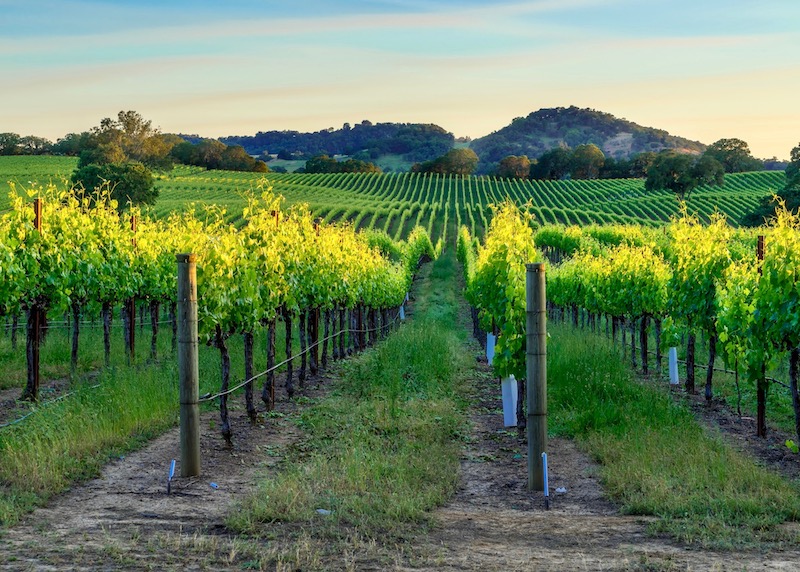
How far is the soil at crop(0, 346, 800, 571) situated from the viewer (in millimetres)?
6219

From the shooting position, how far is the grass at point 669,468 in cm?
721

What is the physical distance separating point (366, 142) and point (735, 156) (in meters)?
76.9

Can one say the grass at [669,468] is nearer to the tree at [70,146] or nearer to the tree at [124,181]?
the tree at [124,181]

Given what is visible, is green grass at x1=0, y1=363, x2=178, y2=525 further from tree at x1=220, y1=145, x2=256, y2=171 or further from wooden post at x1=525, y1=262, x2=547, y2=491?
tree at x1=220, y1=145, x2=256, y2=171

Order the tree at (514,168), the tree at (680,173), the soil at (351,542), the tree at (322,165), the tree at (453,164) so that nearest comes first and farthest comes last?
the soil at (351,542)
the tree at (680,173)
the tree at (514,168)
the tree at (322,165)
the tree at (453,164)

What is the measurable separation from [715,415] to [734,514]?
280 inches

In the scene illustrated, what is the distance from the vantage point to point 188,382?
8.98 m

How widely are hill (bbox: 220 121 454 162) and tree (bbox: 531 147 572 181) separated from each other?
146 ft

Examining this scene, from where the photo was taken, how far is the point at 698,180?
92250 mm

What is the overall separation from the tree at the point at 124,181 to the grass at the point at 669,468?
179ft

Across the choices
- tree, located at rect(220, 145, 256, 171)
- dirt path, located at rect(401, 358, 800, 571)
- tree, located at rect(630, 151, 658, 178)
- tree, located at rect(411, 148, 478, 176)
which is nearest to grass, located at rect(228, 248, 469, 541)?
dirt path, located at rect(401, 358, 800, 571)

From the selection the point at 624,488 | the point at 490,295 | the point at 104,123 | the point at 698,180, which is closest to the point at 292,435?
the point at 490,295

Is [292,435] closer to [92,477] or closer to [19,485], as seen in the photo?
[92,477]

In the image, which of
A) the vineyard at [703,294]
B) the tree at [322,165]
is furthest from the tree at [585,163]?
the vineyard at [703,294]
